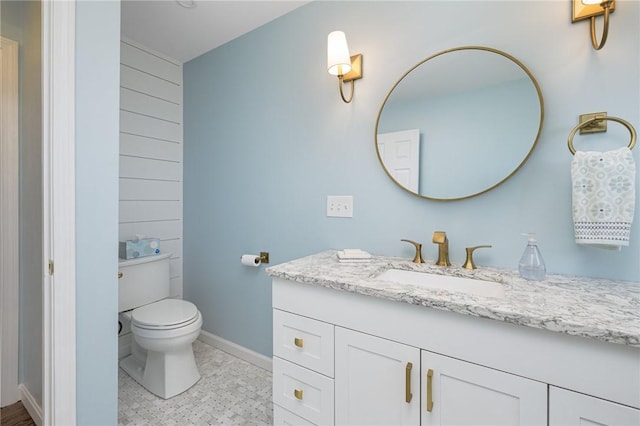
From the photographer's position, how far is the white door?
1446 mm

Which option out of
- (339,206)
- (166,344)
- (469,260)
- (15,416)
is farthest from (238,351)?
(469,260)

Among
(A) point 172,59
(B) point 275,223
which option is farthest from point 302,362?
(A) point 172,59

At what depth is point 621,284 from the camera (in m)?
1.01

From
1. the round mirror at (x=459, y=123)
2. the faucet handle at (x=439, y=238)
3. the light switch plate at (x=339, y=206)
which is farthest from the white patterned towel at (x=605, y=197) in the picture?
the light switch plate at (x=339, y=206)

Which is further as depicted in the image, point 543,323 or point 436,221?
point 436,221

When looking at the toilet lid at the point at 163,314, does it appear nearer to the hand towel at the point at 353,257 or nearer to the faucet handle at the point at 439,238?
the hand towel at the point at 353,257

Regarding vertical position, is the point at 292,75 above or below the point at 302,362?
above

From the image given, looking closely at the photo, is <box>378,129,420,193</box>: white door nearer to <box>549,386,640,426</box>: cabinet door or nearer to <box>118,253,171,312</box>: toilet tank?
<box>549,386,640,426</box>: cabinet door

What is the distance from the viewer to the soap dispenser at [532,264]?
3.54 ft

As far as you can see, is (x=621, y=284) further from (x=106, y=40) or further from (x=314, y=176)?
(x=106, y=40)

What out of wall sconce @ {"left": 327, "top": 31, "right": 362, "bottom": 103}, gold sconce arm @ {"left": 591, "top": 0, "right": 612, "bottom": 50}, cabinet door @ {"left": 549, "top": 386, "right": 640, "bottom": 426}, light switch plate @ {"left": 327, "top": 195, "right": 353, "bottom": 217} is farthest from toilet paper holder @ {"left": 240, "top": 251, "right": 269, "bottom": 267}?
gold sconce arm @ {"left": 591, "top": 0, "right": 612, "bottom": 50}

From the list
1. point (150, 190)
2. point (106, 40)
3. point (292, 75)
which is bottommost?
point (150, 190)

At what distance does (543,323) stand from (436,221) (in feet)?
2.38

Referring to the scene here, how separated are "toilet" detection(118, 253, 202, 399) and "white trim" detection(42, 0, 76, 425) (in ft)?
1.69
